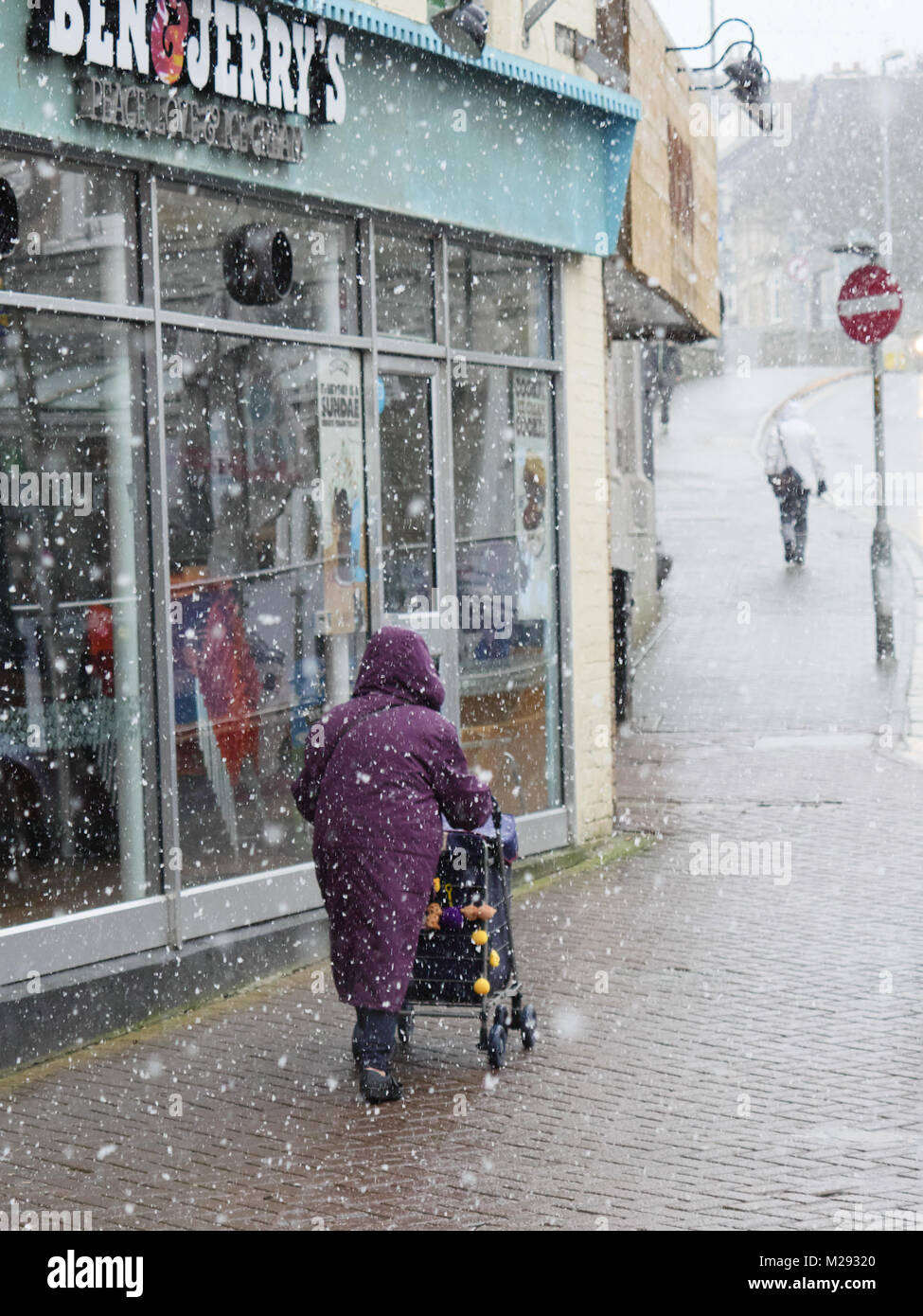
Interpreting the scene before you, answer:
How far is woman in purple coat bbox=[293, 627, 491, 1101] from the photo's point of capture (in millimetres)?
6758

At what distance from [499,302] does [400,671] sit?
4575 mm

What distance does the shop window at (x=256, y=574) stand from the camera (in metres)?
8.72

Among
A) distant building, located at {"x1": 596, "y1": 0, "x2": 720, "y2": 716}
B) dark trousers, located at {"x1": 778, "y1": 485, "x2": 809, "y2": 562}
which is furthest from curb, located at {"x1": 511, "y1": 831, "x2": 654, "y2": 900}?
dark trousers, located at {"x1": 778, "y1": 485, "x2": 809, "y2": 562}

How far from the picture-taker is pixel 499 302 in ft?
36.2

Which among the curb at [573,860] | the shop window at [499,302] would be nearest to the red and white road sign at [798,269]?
the shop window at [499,302]

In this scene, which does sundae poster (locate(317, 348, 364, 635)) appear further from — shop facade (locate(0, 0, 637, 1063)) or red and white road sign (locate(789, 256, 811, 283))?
red and white road sign (locate(789, 256, 811, 283))

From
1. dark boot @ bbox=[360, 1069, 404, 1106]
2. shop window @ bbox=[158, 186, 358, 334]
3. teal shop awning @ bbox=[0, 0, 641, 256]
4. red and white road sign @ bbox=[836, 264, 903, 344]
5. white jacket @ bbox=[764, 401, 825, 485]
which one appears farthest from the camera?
white jacket @ bbox=[764, 401, 825, 485]

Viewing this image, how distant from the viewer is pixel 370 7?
9.20 metres

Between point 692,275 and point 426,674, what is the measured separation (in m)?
9.68

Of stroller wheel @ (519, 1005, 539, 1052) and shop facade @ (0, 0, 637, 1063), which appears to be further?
shop facade @ (0, 0, 637, 1063)

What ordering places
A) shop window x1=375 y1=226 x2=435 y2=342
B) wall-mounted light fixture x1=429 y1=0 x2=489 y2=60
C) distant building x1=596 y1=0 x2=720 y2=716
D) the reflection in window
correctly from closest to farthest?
1. wall-mounted light fixture x1=429 y1=0 x2=489 y2=60
2. shop window x1=375 y1=226 x2=435 y2=342
3. the reflection in window
4. distant building x1=596 y1=0 x2=720 y2=716

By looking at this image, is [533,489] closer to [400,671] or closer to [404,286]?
[404,286]

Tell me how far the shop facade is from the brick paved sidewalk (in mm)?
783

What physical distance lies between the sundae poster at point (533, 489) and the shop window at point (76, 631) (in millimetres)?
3530
